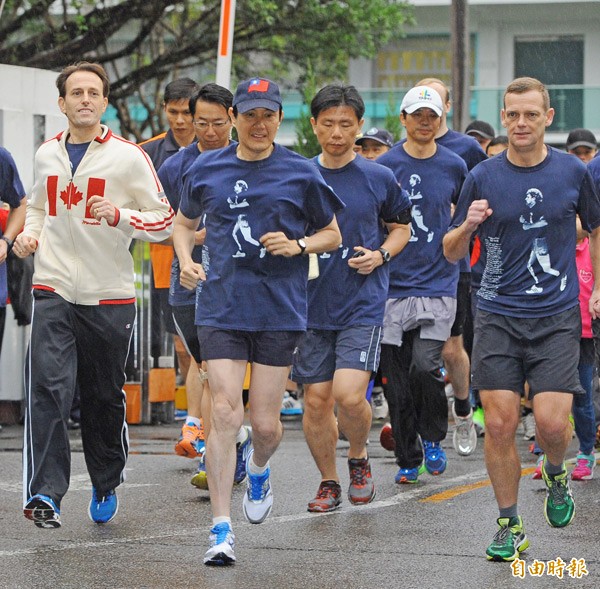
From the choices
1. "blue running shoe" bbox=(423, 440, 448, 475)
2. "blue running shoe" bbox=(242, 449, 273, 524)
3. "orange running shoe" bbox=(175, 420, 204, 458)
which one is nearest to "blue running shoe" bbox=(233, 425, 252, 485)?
"orange running shoe" bbox=(175, 420, 204, 458)

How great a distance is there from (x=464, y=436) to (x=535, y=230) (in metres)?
3.91

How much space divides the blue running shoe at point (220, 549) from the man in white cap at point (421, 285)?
283 cm

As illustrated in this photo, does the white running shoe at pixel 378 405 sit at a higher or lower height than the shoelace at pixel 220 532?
lower

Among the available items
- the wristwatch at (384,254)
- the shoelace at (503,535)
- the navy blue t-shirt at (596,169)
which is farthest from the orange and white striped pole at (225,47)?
the shoelace at (503,535)

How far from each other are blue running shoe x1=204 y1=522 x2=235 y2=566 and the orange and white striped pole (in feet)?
20.8

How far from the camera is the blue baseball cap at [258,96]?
7047 millimetres

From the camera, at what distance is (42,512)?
23.1 ft

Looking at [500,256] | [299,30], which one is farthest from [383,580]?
[299,30]

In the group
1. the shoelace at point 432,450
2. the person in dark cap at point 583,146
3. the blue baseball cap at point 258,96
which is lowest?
the shoelace at point 432,450

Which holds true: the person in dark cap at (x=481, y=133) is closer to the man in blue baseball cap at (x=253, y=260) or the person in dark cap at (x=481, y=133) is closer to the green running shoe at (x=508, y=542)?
the man in blue baseball cap at (x=253, y=260)

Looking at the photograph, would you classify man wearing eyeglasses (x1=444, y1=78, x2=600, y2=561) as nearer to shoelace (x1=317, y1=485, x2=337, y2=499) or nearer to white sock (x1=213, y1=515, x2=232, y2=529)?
white sock (x1=213, y1=515, x2=232, y2=529)

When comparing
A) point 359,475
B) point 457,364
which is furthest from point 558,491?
point 457,364

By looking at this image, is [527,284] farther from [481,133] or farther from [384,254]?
[481,133]

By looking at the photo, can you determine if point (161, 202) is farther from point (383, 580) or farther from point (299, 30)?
point (299, 30)
